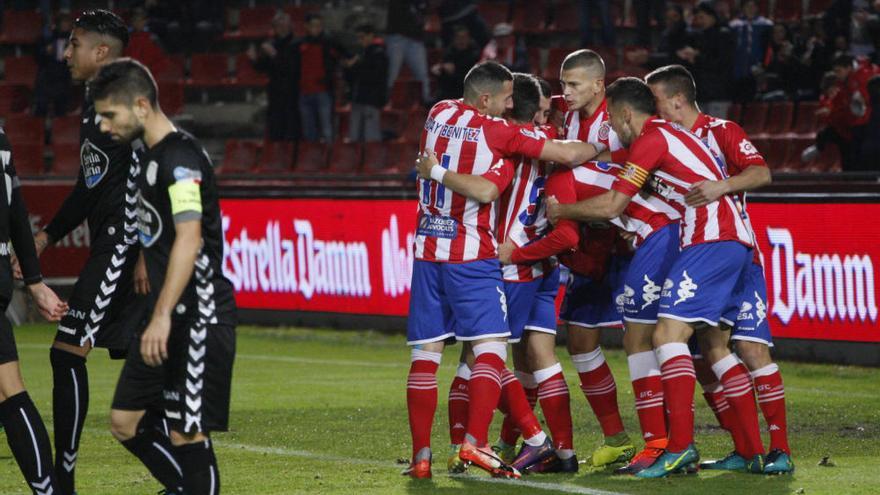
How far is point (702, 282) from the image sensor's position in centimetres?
751

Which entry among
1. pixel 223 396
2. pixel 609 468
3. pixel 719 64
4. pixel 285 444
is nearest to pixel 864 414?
pixel 609 468

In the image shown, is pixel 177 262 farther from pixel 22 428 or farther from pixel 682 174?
pixel 682 174

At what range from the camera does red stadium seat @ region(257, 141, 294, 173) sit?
20.0 meters

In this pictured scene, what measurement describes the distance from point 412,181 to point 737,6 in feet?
15.4

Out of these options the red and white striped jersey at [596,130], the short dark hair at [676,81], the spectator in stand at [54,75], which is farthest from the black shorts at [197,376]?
the spectator in stand at [54,75]

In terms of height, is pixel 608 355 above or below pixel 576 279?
below

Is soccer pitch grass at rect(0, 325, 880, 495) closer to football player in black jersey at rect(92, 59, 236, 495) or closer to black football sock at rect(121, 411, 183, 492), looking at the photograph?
black football sock at rect(121, 411, 183, 492)

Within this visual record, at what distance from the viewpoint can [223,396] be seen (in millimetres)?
5809

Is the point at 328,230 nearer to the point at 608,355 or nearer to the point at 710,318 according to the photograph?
the point at 608,355

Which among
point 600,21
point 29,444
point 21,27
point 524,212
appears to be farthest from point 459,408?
point 21,27

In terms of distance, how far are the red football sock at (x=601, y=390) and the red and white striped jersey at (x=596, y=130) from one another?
1116 millimetres

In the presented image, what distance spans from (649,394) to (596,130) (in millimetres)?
1385

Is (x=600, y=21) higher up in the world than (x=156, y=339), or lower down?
higher up

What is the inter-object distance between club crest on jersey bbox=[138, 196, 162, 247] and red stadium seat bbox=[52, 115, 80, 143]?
55.3 feet
